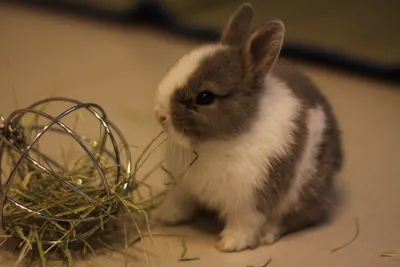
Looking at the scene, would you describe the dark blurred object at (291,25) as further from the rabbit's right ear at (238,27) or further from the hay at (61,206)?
the hay at (61,206)

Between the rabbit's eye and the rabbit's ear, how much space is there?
0.11 metres

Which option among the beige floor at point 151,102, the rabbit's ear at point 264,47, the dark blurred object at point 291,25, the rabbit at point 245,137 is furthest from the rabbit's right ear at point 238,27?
the dark blurred object at point 291,25

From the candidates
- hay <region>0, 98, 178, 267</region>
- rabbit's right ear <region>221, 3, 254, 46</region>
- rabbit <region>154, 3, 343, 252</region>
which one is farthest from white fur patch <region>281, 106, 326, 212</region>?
hay <region>0, 98, 178, 267</region>

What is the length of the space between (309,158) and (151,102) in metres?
0.81

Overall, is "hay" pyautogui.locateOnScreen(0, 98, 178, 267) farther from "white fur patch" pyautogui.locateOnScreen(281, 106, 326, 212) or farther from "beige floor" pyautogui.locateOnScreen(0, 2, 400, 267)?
"white fur patch" pyautogui.locateOnScreen(281, 106, 326, 212)

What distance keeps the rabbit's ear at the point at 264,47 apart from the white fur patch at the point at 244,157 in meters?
0.07

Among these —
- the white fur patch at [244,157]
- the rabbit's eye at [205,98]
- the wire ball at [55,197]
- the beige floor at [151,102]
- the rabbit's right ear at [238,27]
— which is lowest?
the beige floor at [151,102]

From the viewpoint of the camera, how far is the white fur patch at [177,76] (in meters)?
1.23

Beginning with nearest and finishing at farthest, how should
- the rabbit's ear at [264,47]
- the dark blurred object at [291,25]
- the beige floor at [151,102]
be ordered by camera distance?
the rabbit's ear at [264,47] → the beige floor at [151,102] → the dark blurred object at [291,25]

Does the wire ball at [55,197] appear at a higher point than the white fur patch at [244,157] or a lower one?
lower

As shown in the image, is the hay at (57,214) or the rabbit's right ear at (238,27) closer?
the hay at (57,214)

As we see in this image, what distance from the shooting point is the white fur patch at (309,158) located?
1.35 meters

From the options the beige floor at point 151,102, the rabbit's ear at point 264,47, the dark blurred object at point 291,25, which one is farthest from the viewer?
the dark blurred object at point 291,25

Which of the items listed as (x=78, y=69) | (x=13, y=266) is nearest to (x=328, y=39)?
(x=78, y=69)
